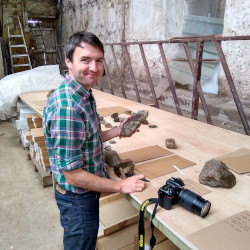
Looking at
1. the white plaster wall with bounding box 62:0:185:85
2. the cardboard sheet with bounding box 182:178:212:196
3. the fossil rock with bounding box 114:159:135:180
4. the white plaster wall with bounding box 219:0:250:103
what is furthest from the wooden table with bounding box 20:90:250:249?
the white plaster wall with bounding box 62:0:185:85

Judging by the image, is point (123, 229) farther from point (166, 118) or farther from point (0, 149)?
point (0, 149)

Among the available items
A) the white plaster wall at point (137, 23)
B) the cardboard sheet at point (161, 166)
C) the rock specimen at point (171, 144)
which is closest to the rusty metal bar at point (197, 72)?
the rock specimen at point (171, 144)

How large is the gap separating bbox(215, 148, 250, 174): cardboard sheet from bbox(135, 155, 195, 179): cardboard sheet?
20 centimetres

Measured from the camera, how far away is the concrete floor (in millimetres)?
2074

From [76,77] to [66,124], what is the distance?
0.25m

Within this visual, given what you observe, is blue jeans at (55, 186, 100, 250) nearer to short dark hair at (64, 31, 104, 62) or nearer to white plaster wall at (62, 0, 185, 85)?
short dark hair at (64, 31, 104, 62)

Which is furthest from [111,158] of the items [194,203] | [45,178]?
[45,178]

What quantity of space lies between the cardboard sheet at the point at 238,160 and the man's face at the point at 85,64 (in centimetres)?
88

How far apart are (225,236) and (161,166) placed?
1.91 ft

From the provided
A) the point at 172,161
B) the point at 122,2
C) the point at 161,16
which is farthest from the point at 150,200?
the point at 122,2

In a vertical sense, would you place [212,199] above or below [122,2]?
below

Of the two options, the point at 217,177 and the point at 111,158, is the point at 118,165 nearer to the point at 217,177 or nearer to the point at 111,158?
the point at 111,158

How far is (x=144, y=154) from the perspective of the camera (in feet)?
5.28

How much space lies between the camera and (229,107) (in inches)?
139
